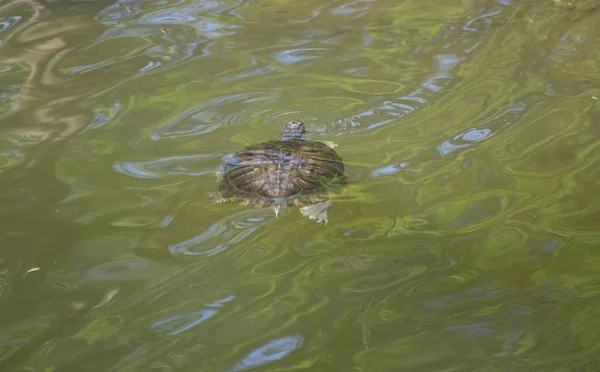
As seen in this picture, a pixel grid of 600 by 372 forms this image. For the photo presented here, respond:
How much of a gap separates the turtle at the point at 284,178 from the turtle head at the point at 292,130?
179mm

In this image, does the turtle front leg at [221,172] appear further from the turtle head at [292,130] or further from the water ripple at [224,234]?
the turtle head at [292,130]

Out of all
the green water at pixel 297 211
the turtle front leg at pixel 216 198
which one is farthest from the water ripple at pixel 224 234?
the turtle front leg at pixel 216 198

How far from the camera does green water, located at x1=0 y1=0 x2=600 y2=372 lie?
216 centimetres

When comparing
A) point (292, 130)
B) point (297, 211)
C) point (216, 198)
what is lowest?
point (297, 211)

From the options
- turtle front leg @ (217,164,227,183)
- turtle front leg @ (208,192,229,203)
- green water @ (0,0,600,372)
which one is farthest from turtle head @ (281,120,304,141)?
turtle front leg @ (208,192,229,203)

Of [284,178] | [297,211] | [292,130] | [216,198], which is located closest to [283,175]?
[284,178]

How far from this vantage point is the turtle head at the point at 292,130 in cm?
334

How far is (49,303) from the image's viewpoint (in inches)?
92.8

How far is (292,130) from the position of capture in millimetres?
3352

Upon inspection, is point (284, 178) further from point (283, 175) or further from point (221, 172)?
point (221, 172)

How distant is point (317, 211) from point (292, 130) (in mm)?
724

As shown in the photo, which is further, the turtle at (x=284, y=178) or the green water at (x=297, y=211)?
the turtle at (x=284, y=178)

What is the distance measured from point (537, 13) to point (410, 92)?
1794mm

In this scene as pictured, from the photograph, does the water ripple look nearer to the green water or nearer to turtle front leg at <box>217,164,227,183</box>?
the green water
